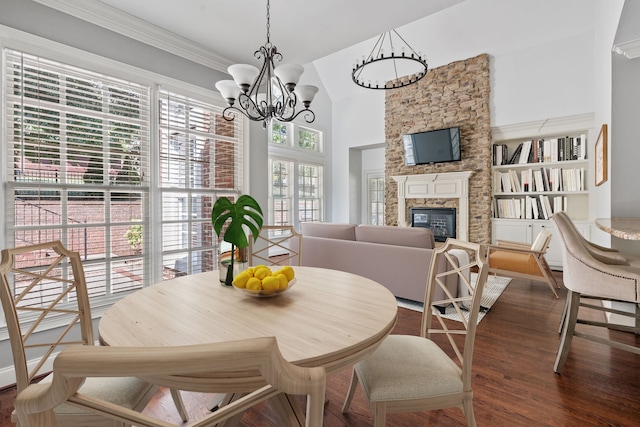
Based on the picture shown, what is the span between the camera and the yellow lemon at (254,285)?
4.04 ft

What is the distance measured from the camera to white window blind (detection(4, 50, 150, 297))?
1941 mm

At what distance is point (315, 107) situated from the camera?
7.22 m

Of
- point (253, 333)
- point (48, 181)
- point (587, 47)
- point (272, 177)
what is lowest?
point (253, 333)

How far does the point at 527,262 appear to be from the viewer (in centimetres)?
348

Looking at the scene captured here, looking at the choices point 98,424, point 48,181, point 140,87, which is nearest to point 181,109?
point 140,87

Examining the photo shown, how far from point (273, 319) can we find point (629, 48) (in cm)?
351

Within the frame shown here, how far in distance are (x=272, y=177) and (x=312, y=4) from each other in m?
4.48

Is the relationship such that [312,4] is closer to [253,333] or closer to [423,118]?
[253,333]

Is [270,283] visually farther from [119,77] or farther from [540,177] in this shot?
[540,177]

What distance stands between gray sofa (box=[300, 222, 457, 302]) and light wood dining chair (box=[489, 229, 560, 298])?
1005 mm

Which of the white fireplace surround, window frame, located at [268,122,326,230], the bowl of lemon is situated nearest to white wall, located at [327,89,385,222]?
window frame, located at [268,122,326,230]

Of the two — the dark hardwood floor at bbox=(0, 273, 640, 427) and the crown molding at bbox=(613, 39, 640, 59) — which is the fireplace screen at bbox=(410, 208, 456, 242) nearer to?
the dark hardwood floor at bbox=(0, 273, 640, 427)

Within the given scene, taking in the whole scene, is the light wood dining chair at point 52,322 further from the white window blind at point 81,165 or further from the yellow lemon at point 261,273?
the yellow lemon at point 261,273


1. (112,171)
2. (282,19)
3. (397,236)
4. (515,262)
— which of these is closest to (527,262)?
(515,262)
